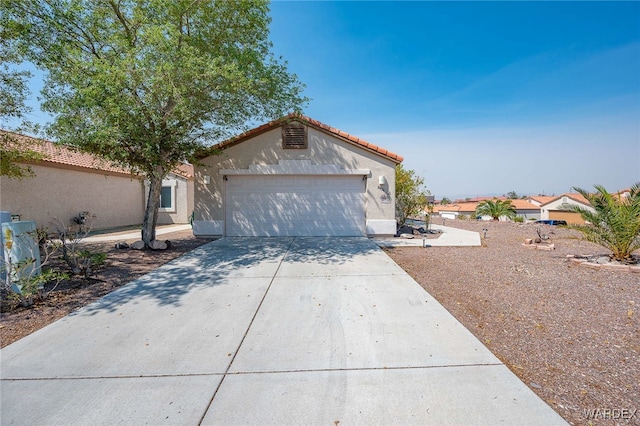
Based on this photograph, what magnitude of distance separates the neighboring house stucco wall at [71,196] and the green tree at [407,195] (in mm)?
12895

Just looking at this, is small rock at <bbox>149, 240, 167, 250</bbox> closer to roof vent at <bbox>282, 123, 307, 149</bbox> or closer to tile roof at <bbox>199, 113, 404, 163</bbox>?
tile roof at <bbox>199, 113, 404, 163</bbox>

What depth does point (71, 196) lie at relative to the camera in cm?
1245

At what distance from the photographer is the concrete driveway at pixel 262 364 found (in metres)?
2.25

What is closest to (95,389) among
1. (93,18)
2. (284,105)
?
(284,105)

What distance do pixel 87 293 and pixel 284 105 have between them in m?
6.61

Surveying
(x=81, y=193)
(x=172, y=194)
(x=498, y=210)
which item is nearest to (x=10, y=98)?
(x=81, y=193)

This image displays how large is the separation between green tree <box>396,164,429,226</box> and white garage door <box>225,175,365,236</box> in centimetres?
257

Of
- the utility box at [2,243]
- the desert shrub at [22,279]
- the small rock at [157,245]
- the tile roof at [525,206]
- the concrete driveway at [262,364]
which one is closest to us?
the concrete driveway at [262,364]

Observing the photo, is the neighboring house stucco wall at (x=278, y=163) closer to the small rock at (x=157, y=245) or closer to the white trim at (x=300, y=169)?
the white trim at (x=300, y=169)

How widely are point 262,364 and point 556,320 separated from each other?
3798 millimetres

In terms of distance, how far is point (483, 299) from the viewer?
15.2ft

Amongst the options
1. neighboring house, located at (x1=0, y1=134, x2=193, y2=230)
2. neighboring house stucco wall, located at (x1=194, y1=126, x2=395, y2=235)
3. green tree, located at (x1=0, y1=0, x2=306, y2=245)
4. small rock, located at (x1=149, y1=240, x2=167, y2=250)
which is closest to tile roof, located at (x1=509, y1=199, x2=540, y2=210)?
neighboring house stucco wall, located at (x1=194, y1=126, x2=395, y2=235)

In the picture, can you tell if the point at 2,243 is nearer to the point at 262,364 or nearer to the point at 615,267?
the point at 262,364

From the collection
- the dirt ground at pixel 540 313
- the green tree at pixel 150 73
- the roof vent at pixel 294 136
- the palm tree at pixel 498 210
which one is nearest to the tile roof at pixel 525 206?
the palm tree at pixel 498 210
